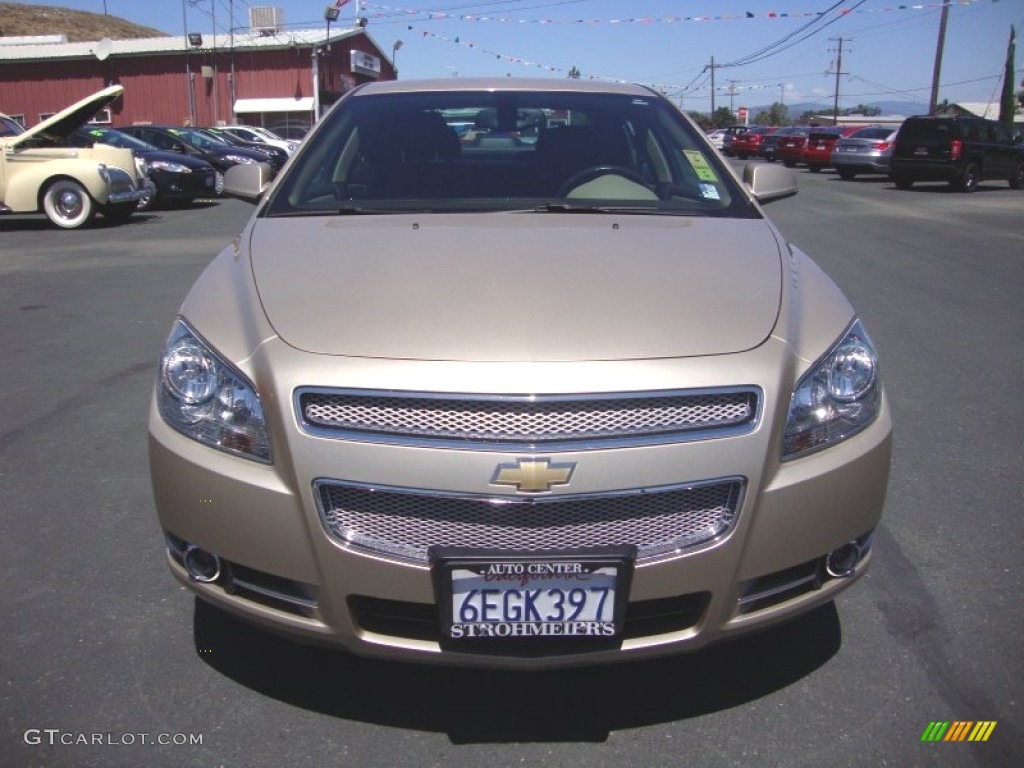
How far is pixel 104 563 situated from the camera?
10.4ft

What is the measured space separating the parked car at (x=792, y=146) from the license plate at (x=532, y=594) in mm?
31319

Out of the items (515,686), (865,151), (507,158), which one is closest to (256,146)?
(865,151)

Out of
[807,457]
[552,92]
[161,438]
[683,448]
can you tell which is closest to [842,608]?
[807,457]

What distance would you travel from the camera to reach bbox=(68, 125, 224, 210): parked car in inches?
632

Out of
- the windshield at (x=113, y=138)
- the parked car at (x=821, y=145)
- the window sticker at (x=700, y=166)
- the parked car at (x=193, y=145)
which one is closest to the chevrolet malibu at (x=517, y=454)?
the window sticker at (x=700, y=166)

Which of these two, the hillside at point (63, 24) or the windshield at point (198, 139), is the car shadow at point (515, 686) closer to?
the windshield at point (198, 139)

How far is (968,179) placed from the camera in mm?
20516

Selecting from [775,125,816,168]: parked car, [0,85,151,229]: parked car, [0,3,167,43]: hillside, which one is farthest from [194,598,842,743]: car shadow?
[0,3,167,43]: hillside

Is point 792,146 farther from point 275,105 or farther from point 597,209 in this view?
point 597,209

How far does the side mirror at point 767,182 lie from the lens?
371cm

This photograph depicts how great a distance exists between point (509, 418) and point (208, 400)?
0.78m

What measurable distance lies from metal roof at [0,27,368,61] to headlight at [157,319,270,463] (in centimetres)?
4525

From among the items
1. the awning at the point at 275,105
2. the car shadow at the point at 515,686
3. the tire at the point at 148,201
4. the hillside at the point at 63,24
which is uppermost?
the hillside at the point at 63,24

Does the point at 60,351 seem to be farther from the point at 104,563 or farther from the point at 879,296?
the point at 879,296
